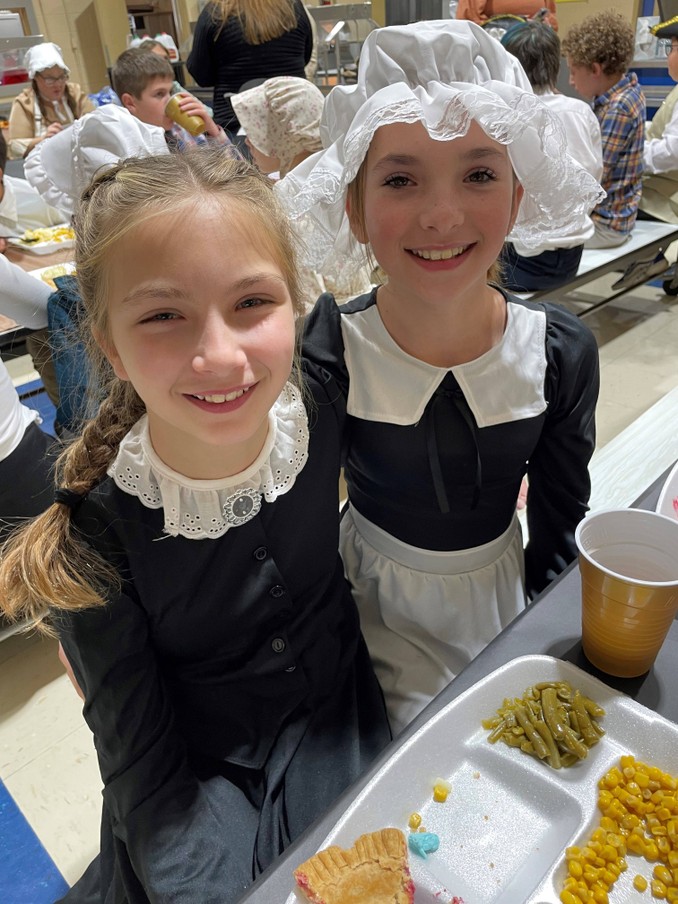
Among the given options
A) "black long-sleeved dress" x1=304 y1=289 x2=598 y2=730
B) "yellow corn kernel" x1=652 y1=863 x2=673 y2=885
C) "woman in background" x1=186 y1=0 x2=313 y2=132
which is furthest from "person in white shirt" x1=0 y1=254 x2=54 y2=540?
"woman in background" x1=186 y1=0 x2=313 y2=132

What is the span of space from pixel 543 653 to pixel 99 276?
634 mm

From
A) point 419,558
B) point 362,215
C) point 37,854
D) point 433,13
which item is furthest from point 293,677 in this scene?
point 433,13

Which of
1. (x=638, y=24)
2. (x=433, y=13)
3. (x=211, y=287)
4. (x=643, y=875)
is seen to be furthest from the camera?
(x=638, y=24)

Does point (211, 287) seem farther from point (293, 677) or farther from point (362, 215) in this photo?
point (293, 677)

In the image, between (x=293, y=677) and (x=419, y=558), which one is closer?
(x=293, y=677)

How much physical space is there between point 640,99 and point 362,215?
2701mm

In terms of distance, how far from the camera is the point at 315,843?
22.2 inches

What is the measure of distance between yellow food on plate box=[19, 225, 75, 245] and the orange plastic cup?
1.92 ft

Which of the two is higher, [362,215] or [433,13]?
[433,13]

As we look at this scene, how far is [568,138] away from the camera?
2391 millimetres

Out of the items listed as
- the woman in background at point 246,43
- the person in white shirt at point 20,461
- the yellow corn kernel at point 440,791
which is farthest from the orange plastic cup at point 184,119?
the yellow corn kernel at point 440,791

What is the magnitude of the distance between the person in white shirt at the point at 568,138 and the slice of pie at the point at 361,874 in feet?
6.98

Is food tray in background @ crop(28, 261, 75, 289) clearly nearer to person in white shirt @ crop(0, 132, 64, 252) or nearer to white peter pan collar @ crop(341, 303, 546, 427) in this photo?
person in white shirt @ crop(0, 132, 64, 252)

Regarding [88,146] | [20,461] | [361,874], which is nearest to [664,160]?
[88,146]
